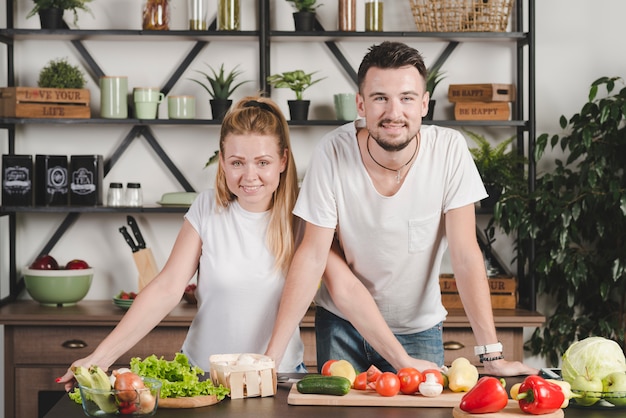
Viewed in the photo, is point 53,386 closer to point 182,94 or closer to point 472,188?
point 182,94

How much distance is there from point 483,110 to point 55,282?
214 centimetres

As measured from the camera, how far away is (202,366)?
251 centimetres

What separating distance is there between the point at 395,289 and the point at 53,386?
1.94 metres

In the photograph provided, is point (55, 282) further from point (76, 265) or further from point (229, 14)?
point (229, 14)

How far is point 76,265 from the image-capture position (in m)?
4.09

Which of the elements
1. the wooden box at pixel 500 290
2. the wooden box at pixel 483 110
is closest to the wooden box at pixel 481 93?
the wooden box at pixel 483 110

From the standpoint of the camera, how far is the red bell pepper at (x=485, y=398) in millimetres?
1840

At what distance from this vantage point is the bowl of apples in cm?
400

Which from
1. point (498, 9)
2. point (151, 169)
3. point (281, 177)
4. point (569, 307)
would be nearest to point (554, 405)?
point (281, 177)

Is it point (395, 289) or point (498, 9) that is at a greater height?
point (498, 9)

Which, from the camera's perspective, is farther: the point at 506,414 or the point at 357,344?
the point at 357,344

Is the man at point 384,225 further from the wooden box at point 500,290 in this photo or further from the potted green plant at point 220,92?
the potted green plant at point 220,92

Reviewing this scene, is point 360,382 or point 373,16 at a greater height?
point 373,16

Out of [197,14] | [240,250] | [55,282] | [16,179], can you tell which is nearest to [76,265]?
[55,282]
